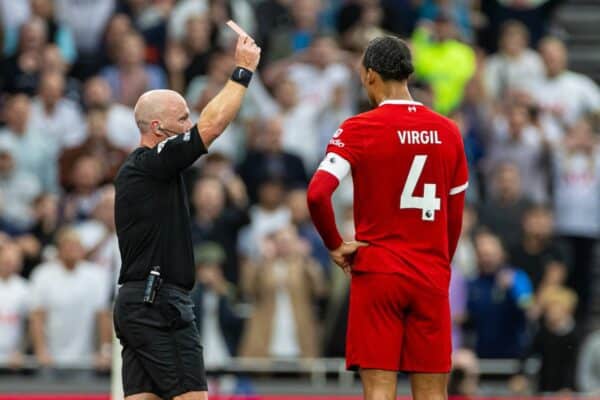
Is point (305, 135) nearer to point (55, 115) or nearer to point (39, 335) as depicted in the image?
point (55, 115)

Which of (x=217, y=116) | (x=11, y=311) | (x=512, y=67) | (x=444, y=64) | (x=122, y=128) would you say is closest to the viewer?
(x=217, y=116)

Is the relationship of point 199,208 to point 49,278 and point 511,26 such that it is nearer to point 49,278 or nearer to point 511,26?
point 49,278

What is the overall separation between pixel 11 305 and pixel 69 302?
536 millimetres

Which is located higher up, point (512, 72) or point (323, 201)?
point (512, 72)

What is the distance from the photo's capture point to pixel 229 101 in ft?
33.7

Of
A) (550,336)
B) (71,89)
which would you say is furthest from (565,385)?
(71,89)

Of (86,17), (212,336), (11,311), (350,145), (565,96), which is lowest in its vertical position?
(212,336)

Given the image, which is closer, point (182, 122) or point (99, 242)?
point (182, 122)

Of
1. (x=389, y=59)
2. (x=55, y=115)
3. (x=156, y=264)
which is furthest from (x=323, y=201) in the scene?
(x=55, y=115)

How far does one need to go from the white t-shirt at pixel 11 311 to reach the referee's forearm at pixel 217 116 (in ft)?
23.7

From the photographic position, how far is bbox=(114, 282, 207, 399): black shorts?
10.5 m

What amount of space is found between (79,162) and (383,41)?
813 centimetres

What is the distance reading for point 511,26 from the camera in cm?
2072

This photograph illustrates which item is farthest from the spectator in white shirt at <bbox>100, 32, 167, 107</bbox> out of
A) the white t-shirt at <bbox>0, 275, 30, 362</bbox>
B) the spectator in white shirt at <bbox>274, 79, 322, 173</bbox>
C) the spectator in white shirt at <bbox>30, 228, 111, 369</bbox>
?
the white t-shirt at <bbox>0, 275, 30, 362</bbox>
